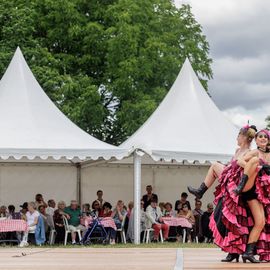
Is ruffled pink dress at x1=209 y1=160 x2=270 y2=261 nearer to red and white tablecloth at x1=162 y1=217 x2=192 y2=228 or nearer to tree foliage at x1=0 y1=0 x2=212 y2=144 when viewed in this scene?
red and white tablecloth at x1=162 y1=217 x2=192 y2=228

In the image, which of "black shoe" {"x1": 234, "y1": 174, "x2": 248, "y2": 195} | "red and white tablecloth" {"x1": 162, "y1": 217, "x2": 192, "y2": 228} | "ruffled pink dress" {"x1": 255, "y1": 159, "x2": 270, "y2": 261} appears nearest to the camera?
"black shoe" {"x1": 234, "y1": 174, "x2": 248, "y2": 195}

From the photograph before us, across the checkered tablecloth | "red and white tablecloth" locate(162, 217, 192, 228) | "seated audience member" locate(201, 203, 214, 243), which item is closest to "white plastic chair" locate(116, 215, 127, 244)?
"red and white tablecloth" locate(162, 217, 192, 228)

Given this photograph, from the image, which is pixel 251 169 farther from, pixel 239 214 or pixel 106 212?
pixel 106 212

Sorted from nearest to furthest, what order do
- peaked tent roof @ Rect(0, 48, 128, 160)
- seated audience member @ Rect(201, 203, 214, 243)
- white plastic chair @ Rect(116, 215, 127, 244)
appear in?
1. peaked tent roof @ Rect(0, 48, 128, 160)
2. white plastic chair @ Rect(116, 215, 127, 244)
3. seated audience member @ Rect(201, 203, 214, 243)

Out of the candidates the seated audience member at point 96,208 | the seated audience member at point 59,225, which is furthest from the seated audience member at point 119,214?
the seated audience member at point 59,225

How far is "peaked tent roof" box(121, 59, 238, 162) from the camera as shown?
15922 millimetres

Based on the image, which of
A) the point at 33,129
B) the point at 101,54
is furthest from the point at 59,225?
the point at 101,54

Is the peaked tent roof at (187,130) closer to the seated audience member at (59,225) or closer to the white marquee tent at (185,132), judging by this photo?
the white marquee tent at (185,132)

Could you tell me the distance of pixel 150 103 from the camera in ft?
91.0

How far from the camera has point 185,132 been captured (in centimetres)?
1697

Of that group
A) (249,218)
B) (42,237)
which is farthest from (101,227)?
(249,218)

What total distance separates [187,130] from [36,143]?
320 centimetres

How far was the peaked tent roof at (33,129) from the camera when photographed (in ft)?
50.7

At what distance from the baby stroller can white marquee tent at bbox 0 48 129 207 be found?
1.22 meters
